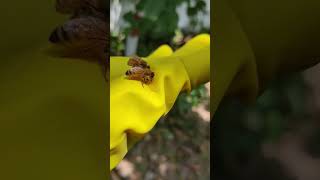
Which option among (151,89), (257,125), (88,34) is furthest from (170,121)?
(88,34)

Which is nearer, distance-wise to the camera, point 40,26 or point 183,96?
point 40,26

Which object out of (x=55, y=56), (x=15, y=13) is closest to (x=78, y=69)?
(x=55, y=56)

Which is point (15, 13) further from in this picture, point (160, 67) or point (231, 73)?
point (231, 73)

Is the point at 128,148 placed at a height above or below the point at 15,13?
below

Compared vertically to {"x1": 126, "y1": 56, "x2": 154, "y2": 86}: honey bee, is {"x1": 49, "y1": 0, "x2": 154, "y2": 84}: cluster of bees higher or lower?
higher

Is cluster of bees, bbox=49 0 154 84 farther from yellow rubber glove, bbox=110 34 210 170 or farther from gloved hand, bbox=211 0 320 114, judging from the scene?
gloved hand, bbox=211 0 320 114

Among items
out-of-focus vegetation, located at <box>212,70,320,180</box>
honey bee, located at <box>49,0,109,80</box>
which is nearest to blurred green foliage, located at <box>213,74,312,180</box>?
out-of-focus vegetation, located at <box>212,70,320,180</box>

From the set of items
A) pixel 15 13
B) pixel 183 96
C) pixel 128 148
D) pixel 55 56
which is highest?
pixel 15 13

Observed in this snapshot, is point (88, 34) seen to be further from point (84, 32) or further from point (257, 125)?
point (257, 125)
